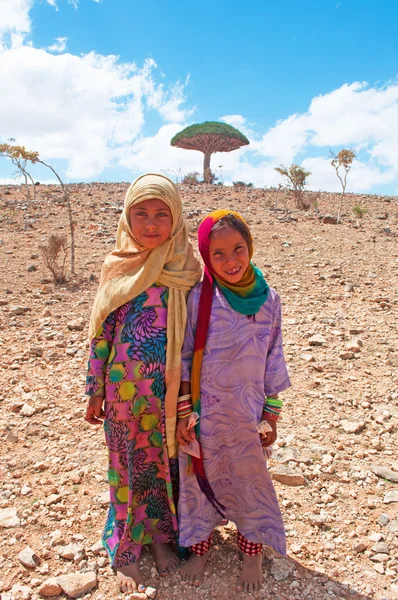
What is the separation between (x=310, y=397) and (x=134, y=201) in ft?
7.05

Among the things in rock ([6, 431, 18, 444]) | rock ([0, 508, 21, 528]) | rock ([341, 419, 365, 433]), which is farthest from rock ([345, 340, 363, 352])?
rock ([0, 508, 21, 528])

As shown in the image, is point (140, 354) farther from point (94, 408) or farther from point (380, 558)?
point (380, 558)

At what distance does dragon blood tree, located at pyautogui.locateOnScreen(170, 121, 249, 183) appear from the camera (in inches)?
960

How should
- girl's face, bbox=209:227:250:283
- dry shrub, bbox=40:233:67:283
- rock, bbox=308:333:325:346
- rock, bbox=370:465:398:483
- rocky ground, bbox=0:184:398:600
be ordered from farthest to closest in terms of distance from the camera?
dry shrub, bbox=40:233:67:283 < rock, bbox=308:333:325:346 < rock, bbox=370:465:398:483 < rocky ground, bbox=0:184:398:600 < girl's face, bbox=209:227:250:283

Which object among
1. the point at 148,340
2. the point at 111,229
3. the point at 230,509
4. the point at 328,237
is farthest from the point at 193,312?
the point at 111,229

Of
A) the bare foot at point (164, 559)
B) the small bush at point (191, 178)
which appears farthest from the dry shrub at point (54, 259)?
the small bush at point (191, 178)

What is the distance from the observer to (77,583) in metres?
1.76

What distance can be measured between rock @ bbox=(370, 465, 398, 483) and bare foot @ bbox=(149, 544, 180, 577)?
3.87 ft

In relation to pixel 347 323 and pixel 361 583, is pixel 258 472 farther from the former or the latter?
pixel 347 323

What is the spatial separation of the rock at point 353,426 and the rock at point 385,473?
352 millimetres

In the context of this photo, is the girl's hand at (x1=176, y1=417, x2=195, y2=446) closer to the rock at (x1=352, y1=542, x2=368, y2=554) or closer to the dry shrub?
the rock at (x1=352, y1=542, x2=368, y2=554)

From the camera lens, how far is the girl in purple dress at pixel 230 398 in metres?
1.67

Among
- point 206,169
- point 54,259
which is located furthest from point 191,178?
point 54,259

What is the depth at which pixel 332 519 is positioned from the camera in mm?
2137
